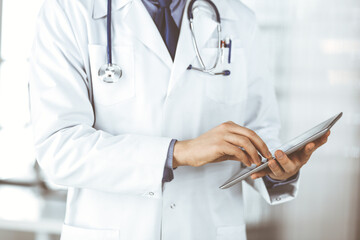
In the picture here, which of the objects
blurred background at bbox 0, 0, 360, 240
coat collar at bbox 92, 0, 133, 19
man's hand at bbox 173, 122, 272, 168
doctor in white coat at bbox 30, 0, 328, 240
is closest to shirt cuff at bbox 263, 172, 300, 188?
→ doctor in white coat at bbox 30, 0, 328, 240

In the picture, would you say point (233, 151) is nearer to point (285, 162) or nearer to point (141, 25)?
point (285, 162)

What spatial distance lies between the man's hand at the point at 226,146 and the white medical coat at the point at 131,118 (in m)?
0.08

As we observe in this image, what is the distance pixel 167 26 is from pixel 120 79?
0.74ft

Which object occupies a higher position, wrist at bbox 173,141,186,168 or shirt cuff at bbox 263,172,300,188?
wrist at bbox 173,141,186,168

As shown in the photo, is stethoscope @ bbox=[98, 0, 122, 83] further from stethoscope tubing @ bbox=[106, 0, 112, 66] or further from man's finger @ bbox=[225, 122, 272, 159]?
man's finger @ bbox=[225, 122, 272, 159]

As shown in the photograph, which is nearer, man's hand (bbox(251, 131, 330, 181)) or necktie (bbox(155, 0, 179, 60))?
man's hand (bbox(251, 131, 330, 181))

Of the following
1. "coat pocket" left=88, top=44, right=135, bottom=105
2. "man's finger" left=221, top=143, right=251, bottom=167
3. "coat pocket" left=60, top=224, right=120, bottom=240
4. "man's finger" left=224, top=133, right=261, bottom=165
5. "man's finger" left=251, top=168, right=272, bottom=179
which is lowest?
"coat pocket" left=60, top=224, right=120, bottom=240

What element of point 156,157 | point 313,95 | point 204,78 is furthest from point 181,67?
point 313,95

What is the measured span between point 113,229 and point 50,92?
0.39 meters

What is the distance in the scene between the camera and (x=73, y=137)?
92 cm

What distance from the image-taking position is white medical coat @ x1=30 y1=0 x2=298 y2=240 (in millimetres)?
917

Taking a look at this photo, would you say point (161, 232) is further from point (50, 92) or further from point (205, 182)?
point (50, 92)

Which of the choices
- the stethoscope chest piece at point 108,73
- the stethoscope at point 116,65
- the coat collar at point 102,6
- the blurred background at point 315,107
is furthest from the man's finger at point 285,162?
the blurred background at point 315,107

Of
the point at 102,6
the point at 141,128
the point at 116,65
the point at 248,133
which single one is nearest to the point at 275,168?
the point at 248,133
